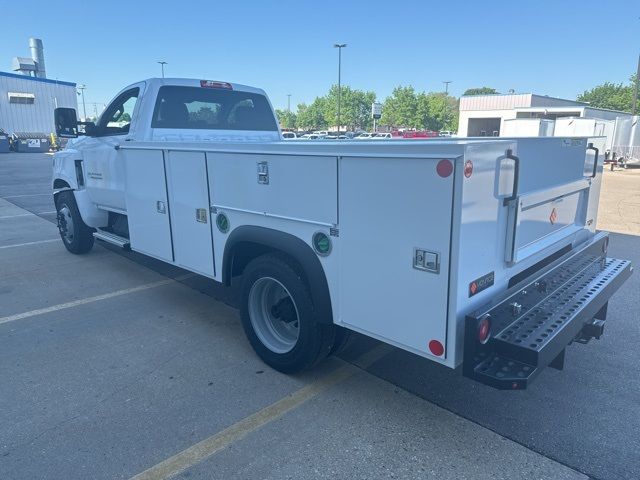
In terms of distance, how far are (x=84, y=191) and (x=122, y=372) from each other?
3529mm

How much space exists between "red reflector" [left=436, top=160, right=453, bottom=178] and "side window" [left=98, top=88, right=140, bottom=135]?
4.28 m

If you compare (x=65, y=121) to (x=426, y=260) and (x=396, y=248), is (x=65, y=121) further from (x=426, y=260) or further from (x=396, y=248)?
(x=426, y=260)

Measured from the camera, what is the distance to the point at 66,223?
715cm

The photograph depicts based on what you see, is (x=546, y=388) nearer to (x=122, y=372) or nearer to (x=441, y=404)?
(x=441, y=404)

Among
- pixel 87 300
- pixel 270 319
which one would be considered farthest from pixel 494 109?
pixel 270 319

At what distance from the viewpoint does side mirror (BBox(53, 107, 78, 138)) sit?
231 inches

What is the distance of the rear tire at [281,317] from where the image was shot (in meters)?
3.29

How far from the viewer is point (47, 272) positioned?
6375 mm

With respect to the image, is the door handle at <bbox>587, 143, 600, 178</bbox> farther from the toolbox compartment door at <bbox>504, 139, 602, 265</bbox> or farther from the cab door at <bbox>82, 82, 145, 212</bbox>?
the cab door at <bbox>82, 82, 145, 212</bbox>

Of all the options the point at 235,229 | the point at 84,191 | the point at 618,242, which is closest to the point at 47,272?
the point at 84,191

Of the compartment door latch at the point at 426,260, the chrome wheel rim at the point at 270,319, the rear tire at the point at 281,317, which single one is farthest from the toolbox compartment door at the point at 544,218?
the chrome wheel rim at the point at 270,319

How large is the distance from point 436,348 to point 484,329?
0.88 ft

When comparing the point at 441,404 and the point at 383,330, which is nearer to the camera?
the point at 383,330

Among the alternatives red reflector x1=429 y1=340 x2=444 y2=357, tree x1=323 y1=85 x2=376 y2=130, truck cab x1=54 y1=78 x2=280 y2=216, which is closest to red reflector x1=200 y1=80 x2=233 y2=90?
truck cab x1=54 y1=78 x2=280 y2=216
